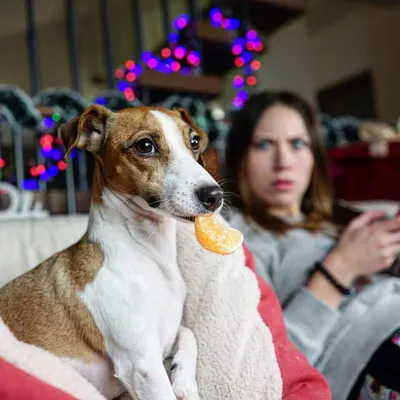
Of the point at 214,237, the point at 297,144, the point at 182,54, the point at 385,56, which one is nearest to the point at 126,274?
the point at 214,237

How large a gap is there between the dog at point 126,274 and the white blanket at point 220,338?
0.03 metres

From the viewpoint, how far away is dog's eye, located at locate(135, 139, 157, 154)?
0.78m

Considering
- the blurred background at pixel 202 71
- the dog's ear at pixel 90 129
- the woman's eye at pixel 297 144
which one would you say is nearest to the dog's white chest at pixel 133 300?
the dog's ear at pixel 90 129

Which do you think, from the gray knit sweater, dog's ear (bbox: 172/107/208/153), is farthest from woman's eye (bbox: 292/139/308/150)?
dog's ear (bbox: 172/107/208/153)

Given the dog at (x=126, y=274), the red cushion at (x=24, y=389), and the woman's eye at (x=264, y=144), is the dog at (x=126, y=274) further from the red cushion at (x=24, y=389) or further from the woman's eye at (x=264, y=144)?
the woman's eye at (x=264, y=144)

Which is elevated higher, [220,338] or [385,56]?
[385,56]

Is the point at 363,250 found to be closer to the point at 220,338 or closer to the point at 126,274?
the point at 220,338

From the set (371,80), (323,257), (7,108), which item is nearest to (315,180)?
(323,257)

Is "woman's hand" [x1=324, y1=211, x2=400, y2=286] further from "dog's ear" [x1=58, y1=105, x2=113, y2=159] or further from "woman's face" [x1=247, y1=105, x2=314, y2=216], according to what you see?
"dog's ear" [x1=58, y1=105, x2=113, y2=159]

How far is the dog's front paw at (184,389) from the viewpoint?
71 centimetres

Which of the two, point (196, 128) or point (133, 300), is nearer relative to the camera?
point (133, 300)

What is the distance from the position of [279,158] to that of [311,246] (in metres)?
0.28

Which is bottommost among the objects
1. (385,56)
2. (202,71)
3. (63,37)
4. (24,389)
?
(24,389)

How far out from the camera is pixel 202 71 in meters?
2.58
